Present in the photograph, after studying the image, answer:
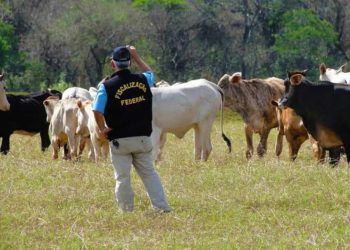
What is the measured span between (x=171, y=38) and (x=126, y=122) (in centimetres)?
4882

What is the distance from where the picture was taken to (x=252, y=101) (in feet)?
55.9

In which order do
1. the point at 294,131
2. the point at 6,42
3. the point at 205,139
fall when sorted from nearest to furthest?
the point at 205,139 → the point at 294,131 → the point at 6,42

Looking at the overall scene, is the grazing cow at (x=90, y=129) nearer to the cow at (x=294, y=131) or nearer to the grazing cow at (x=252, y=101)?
the grazing cow at (x=252, y=101)

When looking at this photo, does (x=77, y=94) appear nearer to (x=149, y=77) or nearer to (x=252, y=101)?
(x=252, y=101)

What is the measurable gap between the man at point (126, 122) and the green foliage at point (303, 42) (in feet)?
160

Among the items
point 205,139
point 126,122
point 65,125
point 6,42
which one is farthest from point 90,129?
point 6,42

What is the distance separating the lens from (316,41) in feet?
196

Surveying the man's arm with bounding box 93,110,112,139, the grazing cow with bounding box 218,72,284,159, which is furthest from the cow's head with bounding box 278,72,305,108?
the man's arm with bounding box 93,110,112,139

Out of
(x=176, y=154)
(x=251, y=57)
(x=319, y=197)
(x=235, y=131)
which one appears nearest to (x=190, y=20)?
(x=251, y=57)

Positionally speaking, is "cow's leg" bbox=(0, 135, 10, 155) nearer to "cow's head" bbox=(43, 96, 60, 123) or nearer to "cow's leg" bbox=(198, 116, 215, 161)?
"cow's head" bbox=(43, 96, 60, 123)

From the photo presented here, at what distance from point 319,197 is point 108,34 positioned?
1874 inches

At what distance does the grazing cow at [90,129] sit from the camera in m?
15.4

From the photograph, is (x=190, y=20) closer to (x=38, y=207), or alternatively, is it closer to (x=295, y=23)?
(x=295, y=23)

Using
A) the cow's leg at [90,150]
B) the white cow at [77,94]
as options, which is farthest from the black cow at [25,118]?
the cow's leg at [90,150]
